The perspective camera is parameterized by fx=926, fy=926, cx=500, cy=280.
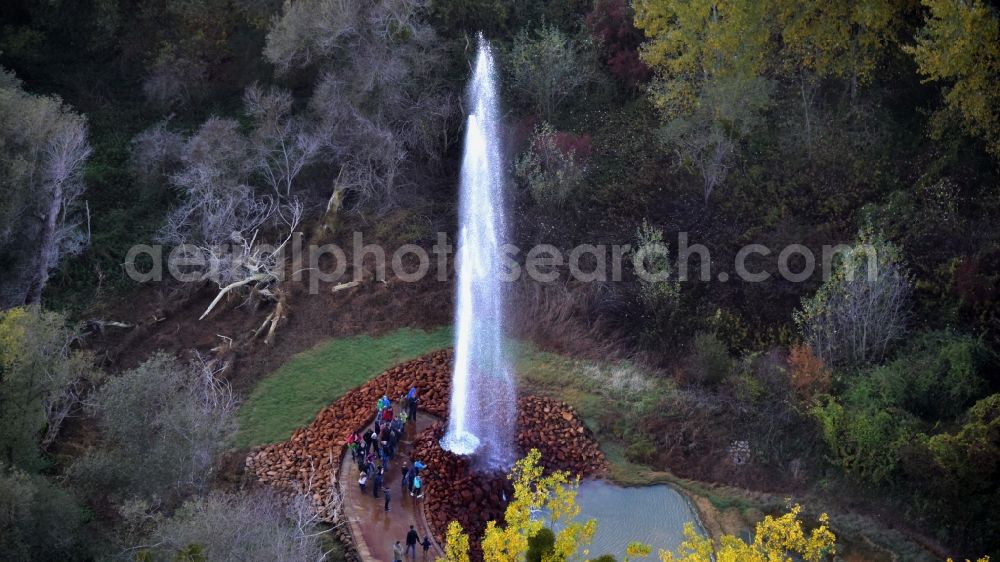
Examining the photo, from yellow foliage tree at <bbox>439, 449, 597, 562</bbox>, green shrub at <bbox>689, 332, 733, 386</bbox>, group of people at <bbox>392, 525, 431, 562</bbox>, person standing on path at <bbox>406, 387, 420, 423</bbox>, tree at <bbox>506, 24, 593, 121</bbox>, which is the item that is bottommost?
group of people at <bbox>392, 525, 431, 562</bbox>

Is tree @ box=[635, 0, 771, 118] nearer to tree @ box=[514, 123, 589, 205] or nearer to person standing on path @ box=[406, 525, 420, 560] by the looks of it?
tree @ box=[514, 123, 589, 205]

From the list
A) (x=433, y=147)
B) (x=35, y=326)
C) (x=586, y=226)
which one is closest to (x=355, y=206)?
(x=433, y=147)

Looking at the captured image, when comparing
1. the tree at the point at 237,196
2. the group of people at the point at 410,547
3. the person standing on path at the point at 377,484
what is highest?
the tree at the point at 237,196

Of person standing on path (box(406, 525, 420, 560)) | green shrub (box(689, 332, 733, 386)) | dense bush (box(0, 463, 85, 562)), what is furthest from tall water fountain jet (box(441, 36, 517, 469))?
dense bush (box(0, 463, 85, 562))

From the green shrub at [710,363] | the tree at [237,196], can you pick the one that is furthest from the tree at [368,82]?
the green shrub at [710,363]

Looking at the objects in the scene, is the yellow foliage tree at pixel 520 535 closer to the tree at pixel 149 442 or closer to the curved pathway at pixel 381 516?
the curved pathway at pixel 381 516

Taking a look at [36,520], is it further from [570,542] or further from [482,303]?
[482,303]

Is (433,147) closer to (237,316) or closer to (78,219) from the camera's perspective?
(237,316)
